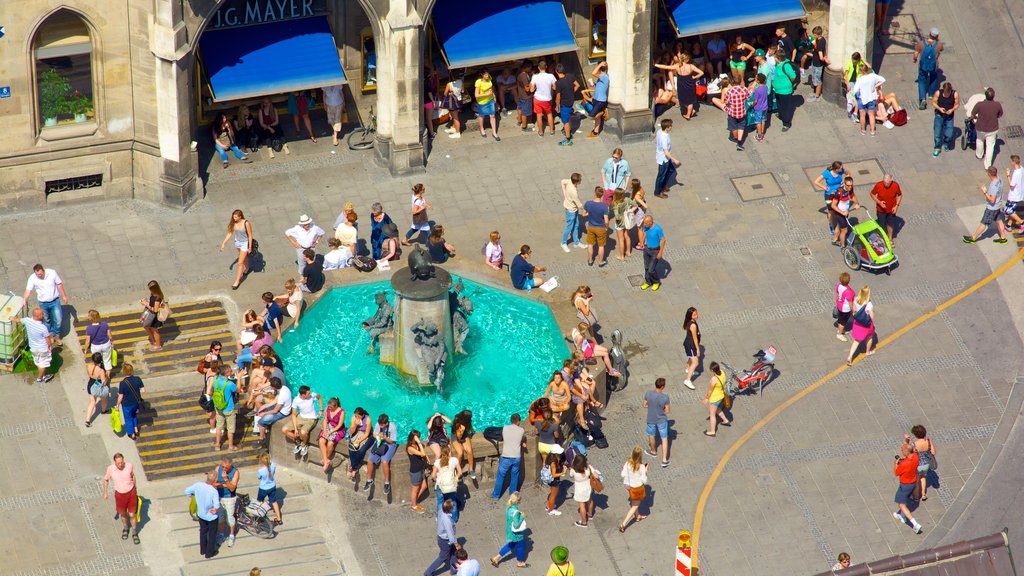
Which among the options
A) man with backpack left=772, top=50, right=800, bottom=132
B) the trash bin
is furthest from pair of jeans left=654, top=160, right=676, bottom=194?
the trash bin

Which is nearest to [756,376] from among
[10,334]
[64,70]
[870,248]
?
[870,248]

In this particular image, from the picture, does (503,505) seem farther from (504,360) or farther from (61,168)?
(61,168)

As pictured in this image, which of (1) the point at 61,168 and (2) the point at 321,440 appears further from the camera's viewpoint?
(1) the point at 61,168

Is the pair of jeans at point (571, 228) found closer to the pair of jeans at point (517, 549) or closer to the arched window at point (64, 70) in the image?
the pair of jeans at point (517, 549)

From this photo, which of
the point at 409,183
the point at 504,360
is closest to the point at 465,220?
the point at 409,183

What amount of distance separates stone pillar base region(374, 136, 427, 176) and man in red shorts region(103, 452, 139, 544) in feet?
40.5

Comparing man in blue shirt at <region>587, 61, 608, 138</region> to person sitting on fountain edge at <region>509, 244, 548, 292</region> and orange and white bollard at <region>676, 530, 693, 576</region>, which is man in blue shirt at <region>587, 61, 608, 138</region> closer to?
person sitting on fountain edge at <region>509, 244, 548, 292</region>

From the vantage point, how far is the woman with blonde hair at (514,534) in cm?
3519

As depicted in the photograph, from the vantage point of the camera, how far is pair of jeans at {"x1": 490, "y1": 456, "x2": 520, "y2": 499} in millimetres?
36969

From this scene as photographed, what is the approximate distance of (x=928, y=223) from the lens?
44.7m

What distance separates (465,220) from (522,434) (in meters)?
8.99

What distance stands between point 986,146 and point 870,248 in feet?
18.1

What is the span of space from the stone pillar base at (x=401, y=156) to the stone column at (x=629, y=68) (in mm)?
4735

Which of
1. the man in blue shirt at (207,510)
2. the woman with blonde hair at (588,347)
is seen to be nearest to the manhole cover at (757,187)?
the woman with blonde hair at (588,347)
